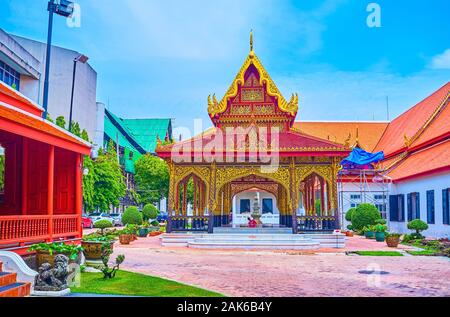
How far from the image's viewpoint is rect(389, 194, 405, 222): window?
24691 millimetres

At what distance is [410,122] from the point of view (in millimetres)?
30141

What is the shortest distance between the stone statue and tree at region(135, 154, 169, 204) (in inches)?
1289

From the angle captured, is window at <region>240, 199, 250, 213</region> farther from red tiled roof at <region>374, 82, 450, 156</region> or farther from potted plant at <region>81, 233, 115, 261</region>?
potted plant at <region>81, 233, 115, 261</region>

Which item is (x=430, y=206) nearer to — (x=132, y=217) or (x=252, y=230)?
(x=252, y=230)

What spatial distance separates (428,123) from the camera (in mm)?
26156

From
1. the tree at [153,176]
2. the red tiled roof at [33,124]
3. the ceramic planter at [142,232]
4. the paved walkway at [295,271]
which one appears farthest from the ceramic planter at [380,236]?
the tree at [153,176]

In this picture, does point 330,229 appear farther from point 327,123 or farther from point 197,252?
point 327,123

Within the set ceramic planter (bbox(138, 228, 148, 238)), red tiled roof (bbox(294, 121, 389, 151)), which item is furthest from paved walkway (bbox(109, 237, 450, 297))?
red tiled roof (bbox(294, 121, 389, 151))

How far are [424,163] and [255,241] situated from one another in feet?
34.5

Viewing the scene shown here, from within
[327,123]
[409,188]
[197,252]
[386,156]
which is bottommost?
[197,252]

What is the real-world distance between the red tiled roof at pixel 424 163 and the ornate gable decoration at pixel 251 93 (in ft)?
→ 22.4

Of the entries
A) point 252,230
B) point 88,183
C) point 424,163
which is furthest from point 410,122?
point 88,183
